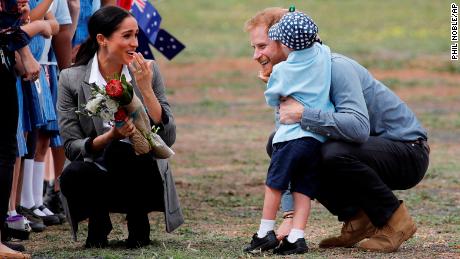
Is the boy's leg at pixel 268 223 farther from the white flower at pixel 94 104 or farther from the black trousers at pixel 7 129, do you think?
the black trousers at pixel 7 129

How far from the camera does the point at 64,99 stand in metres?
7.40

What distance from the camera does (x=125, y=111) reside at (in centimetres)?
700

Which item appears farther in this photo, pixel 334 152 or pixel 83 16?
pixel 83 16

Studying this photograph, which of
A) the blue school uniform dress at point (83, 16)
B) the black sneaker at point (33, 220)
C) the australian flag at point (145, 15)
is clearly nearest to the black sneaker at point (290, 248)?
the black sneaker at point (33, 220)

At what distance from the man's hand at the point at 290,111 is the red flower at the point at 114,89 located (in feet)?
2.91

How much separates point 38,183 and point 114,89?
230cm

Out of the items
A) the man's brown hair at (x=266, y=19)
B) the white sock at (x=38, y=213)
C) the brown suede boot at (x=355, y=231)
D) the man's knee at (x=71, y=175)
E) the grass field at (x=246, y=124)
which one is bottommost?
the grass field at (x=246, y=124)

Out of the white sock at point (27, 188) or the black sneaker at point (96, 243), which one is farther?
the white sock at point (27, 188)

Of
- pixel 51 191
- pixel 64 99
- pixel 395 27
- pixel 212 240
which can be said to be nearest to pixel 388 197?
pixel 212 240

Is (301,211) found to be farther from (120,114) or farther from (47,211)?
(47,211)

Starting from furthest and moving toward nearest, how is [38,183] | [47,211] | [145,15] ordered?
1. [145,15]
2. [38,183]
3. [47,211]

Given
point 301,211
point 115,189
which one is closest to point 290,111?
point 301,211

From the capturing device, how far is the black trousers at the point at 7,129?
6.70m

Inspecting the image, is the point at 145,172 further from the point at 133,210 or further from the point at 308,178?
the point at 308,178
